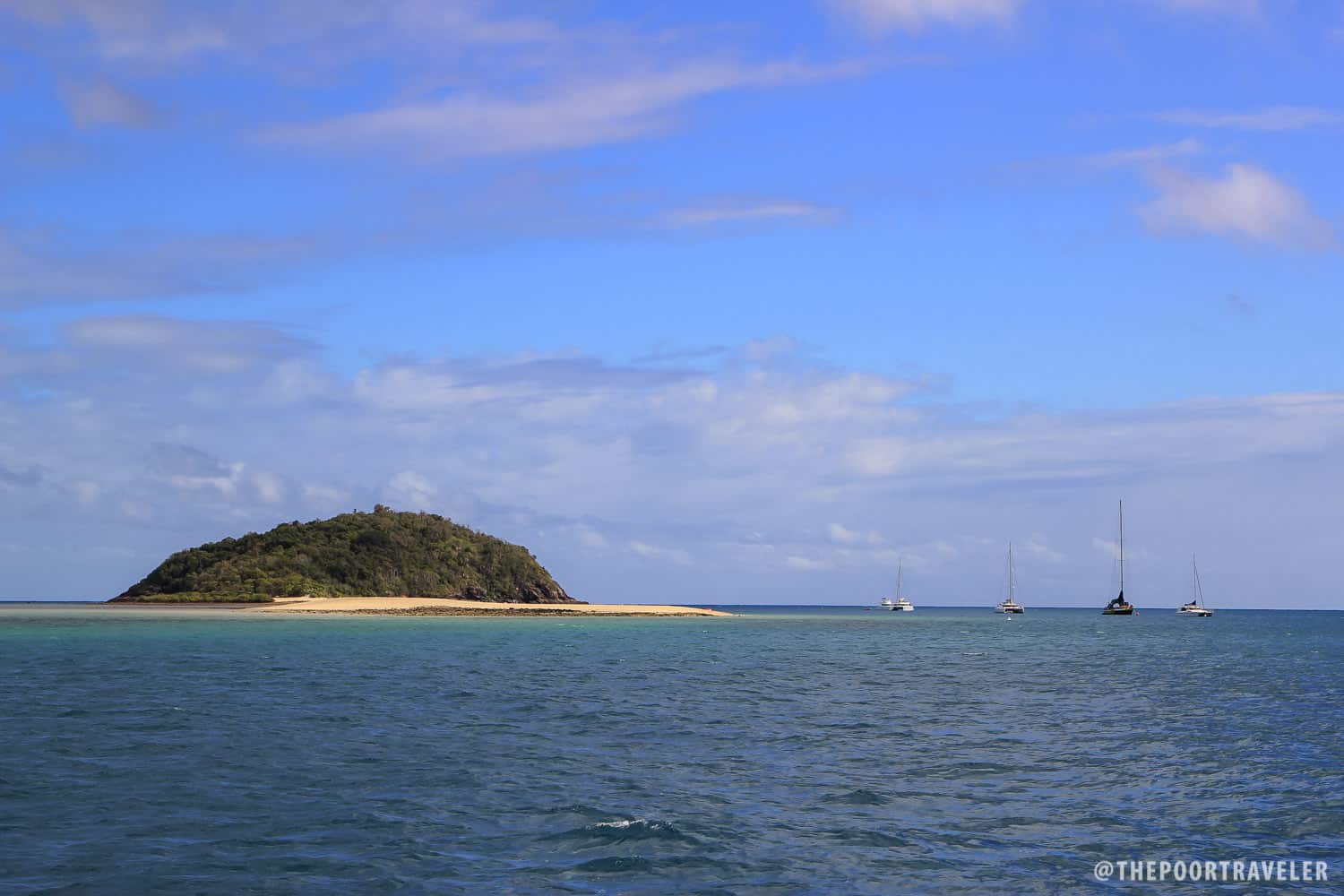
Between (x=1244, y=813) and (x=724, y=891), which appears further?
(x=1244, y=813)

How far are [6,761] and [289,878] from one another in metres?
15.8

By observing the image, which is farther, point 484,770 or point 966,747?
point 966,747

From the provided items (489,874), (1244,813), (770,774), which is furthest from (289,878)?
(1244,813)

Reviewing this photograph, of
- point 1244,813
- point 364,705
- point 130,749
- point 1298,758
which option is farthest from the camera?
point 364,705

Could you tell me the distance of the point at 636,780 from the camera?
30297 millimetres

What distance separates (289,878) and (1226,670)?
7638cm

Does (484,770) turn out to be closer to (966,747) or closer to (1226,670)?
(966,747)

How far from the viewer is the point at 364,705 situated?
46688 millimetres

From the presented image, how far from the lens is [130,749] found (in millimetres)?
33812

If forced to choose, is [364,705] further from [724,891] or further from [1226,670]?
[1226,670]

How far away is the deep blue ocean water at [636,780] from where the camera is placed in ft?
70.1

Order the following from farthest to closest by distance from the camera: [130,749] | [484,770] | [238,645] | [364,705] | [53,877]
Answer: [238,645]
[364,705]
[130,749]
[484,770]
[53,877]

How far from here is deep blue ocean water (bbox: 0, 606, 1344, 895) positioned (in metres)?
21.4

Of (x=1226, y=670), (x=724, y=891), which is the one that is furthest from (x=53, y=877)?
(x=1226, y=670)
